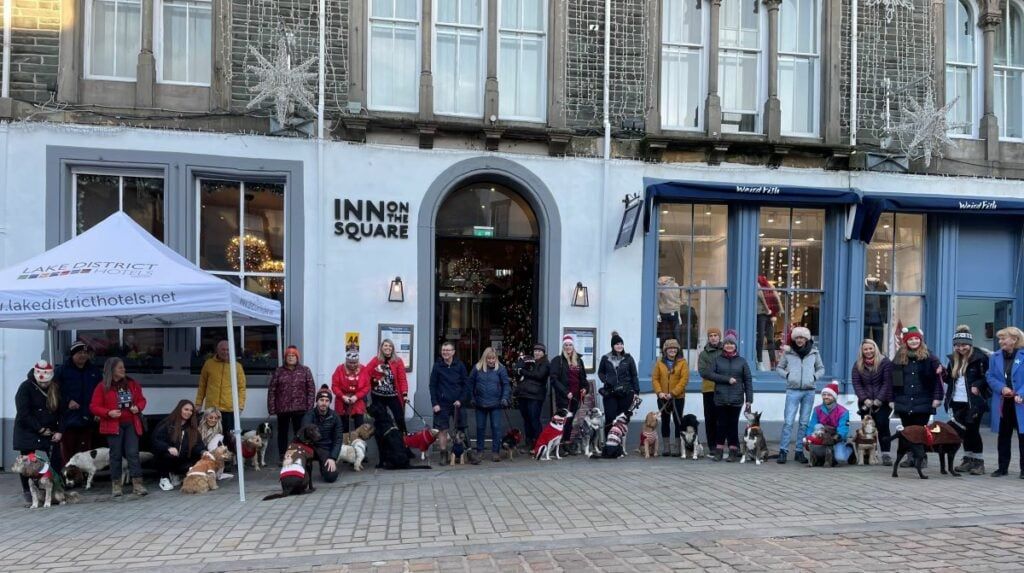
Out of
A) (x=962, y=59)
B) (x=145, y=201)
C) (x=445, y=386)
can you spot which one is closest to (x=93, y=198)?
(x=145, y=201)

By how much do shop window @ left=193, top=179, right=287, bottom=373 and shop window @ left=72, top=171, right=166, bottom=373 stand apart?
0.65 m

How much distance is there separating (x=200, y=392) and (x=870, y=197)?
10603mm

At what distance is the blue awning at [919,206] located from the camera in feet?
42.0

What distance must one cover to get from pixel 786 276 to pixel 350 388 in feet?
24.5

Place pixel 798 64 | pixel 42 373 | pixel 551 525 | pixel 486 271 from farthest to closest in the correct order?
1. pixel 798 64
2. pixel 486 271
3. pixel 42 373
4. pixel 551 525

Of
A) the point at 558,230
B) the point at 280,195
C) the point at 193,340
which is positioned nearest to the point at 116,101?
the point at 280,195

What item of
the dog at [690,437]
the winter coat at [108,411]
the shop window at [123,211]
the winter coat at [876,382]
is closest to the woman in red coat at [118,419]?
the winter coat at [108,411]

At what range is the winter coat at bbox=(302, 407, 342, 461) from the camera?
9.50m

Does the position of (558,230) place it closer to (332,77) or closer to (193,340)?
(332,77)

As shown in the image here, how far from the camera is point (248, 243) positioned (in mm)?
11742

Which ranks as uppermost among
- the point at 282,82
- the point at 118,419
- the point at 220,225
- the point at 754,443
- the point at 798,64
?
the point at 798,64

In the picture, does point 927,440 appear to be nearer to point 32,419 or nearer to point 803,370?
point 803,370

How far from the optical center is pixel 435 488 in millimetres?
8875

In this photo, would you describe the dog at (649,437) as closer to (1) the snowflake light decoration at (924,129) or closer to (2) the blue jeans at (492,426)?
(2) the blue jeans at (492,426)
